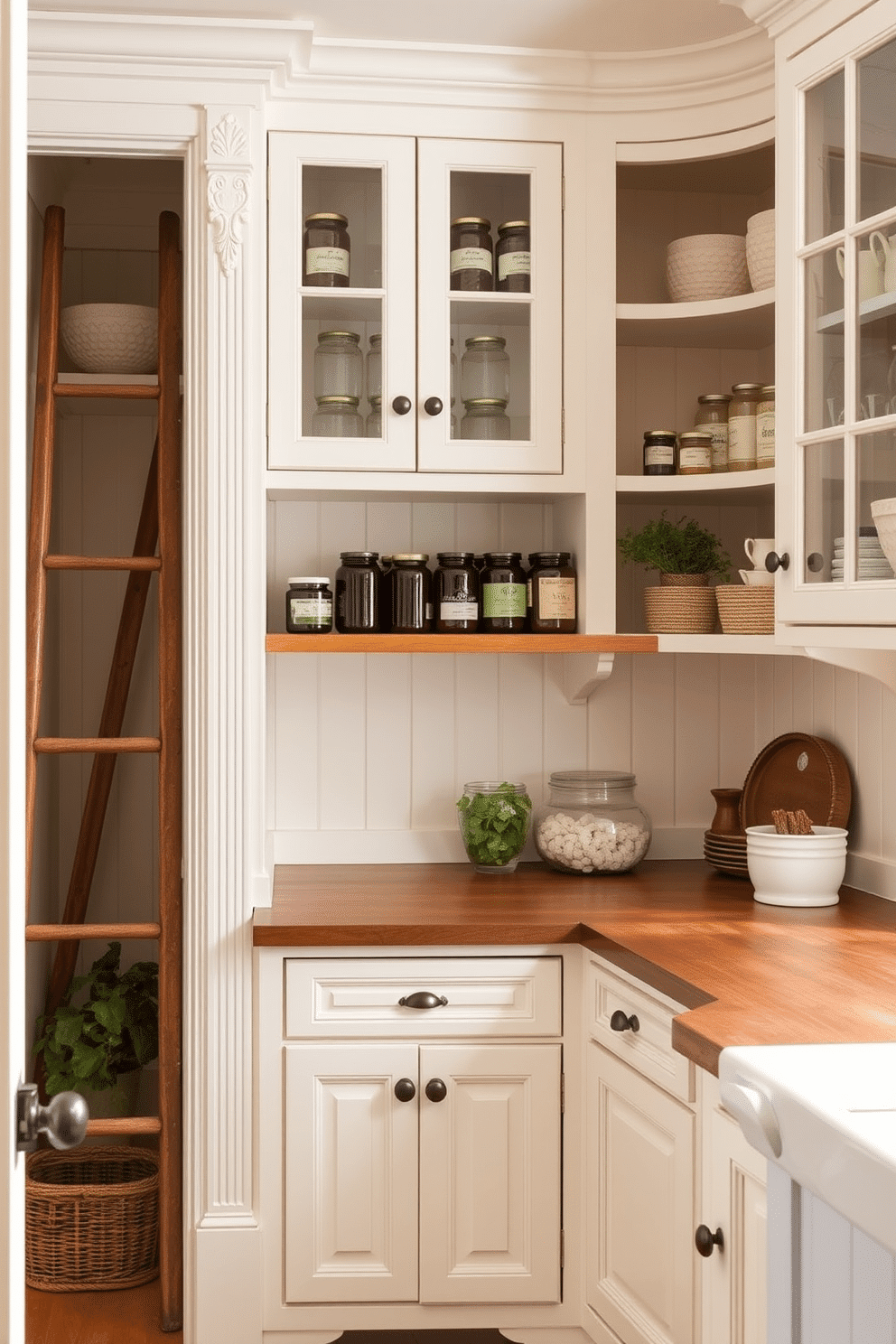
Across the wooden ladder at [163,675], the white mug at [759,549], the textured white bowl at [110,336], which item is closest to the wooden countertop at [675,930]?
the wooden ladder at [163,675]

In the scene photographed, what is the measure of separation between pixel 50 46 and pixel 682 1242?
2381 millimetres

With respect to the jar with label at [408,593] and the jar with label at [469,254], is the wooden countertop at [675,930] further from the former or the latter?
the jar with label at [469,254]

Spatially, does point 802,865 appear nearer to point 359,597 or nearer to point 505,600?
point 505,600

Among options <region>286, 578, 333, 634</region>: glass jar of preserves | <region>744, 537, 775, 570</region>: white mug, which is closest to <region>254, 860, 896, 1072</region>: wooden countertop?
<region>286, 578, 333, 634</region>: glass jar of preserves

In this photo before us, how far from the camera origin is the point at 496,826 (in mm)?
2895

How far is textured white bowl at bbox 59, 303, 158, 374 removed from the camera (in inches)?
112

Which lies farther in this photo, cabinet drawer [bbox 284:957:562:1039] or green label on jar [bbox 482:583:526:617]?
green label on jar [bbox 482:583:526:617]

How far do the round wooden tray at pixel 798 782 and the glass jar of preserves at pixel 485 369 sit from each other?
0.97m

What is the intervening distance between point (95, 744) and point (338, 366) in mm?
902

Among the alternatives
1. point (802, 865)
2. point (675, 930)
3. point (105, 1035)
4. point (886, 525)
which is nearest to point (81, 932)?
point (105, 1035)

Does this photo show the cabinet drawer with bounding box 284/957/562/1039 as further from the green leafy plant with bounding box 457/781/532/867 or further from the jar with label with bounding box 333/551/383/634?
the jar with label with bounding box 333/551/383/634

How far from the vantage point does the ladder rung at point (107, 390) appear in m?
2.70

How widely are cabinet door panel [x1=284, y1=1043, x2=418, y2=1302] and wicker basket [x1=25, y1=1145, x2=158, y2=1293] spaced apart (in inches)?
16.0

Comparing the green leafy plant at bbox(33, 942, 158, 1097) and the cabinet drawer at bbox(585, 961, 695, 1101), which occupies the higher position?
the cabinet drawer at bbox(585, 961, 695, 1101)
